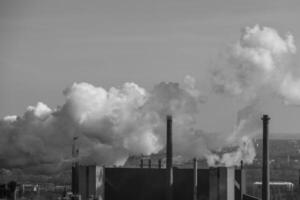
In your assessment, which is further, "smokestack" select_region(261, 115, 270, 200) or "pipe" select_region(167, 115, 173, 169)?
"pipe" select_region(167, 115, 173, 169)

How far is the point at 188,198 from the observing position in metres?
73.5

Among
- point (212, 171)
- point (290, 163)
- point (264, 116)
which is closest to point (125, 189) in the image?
point (212, 171)

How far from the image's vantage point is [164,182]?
242ft

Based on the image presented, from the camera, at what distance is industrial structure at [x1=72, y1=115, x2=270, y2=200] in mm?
69562

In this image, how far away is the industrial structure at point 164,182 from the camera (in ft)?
228

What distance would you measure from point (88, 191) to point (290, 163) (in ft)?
266

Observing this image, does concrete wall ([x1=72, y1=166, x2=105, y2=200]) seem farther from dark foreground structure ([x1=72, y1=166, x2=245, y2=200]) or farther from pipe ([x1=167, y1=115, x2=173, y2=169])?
pipe ([x1=167, y1=115, x2=173, y2=169])

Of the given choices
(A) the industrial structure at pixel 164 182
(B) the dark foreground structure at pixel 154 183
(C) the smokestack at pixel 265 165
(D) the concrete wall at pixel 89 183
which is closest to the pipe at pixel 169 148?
(A) the industrial structure at pixel 164 182

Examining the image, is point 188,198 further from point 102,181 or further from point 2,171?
point 2,171

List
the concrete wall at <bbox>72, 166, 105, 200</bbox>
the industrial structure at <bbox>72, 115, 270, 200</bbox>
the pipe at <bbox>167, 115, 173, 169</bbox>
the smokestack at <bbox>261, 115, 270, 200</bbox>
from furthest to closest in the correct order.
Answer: the pipe at <bbox>167, 115, 173, 169</bbox> < the industrial structure at <bbox>72, 115, 270, 200</bbox> < the concrete wall at <bbox>72, 166, 105, 200</bbox> < the smokestack at <bbox>261, 115, 270, 200</bbox>

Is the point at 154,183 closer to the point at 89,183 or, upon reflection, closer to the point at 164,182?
the point at 164,182

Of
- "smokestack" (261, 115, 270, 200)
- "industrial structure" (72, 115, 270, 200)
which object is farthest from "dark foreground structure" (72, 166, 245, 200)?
"smokestack" (261, 115, 270, 200)

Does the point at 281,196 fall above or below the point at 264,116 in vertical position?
below

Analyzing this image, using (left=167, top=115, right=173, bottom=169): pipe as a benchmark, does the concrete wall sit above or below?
below
